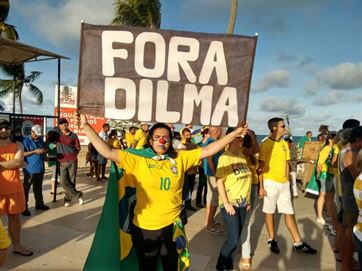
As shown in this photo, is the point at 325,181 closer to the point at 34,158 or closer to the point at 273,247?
the point at 273,247

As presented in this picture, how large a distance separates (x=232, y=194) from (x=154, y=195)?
4.34 feet

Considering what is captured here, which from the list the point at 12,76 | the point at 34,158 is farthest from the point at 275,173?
the point at 12,76

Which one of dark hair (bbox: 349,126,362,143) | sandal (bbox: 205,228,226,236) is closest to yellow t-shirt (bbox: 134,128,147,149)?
sandal (bbox: 205,228,226,236)

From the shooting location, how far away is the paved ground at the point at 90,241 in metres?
4.67

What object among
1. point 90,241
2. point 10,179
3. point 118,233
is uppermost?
point 10,179

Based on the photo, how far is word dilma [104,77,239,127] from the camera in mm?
3457

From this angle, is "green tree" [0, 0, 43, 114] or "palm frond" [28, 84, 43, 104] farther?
"palm frond" [28, 84, 43, 104]

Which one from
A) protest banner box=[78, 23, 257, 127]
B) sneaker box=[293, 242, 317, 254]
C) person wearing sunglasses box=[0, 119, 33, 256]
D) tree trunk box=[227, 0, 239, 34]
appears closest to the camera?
protest banner box=[78, 23, 257, 127]

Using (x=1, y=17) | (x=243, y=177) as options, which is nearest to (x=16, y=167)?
(x=243, y=177)

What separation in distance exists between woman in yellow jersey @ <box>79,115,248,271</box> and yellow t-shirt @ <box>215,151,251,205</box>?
1.07m

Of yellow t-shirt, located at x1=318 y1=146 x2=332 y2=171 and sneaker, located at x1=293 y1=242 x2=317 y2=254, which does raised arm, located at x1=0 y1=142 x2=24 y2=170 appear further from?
yellow t-shirt, located at x1=318 y1=146 x2=332 y2=171

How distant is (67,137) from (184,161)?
17.7 ft

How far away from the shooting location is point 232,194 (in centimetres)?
413

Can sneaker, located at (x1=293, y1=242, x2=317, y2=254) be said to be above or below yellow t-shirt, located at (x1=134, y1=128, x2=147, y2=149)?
below
